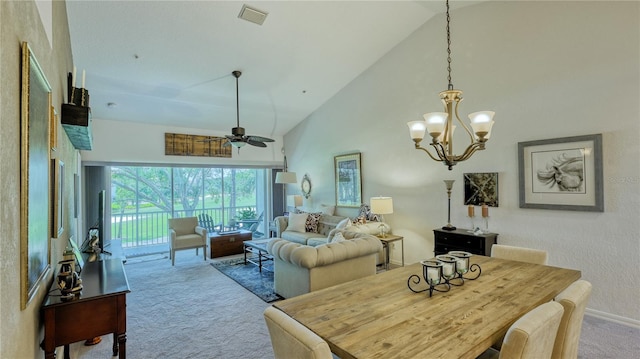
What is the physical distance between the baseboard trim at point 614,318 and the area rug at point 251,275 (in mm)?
3593

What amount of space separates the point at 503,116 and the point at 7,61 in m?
4.62

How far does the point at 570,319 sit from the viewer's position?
5.24 feet

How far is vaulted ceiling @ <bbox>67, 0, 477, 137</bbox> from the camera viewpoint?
372 cm

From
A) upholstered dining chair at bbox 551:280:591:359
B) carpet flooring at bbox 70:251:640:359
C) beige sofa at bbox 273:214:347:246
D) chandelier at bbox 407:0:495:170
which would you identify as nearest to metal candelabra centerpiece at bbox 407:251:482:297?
upholstered dining chair at bbox 551:280:591:359

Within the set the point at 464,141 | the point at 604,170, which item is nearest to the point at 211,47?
the point at 464,141

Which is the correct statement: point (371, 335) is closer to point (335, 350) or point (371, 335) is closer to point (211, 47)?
point (335, 350)

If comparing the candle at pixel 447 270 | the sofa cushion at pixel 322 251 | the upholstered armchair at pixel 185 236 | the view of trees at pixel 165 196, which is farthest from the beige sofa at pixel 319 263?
the view of trees at pixel 165 196

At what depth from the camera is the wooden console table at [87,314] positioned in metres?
1.81

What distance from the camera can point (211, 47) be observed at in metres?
4.35

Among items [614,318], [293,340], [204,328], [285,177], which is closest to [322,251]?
[204,328]

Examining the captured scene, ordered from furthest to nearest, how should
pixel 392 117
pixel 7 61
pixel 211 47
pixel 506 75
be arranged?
1. pixel 392 117
2. pixel 211 47
3. pixel 506 75
4. pixel 7 61

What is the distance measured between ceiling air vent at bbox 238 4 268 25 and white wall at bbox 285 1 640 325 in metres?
2.50

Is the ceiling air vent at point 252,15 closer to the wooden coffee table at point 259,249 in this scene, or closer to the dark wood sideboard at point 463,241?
the wooden coffee table at point 259,249

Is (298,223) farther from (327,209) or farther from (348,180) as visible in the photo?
(348,180)
